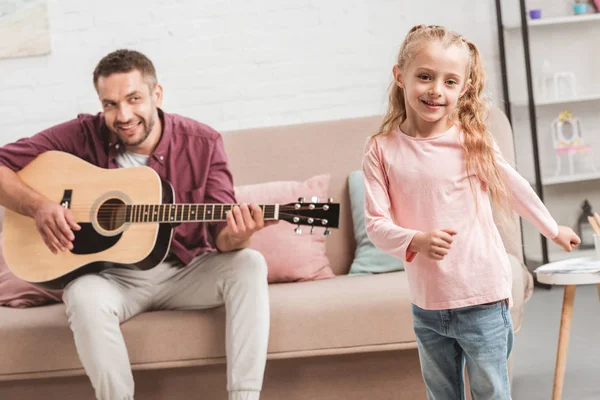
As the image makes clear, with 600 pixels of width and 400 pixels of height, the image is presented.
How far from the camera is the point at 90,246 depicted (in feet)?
6.68

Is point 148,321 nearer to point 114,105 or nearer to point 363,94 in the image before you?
point 114,105

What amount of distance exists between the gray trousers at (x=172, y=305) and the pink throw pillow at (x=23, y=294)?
0.30m

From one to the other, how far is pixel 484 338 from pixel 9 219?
1.38 m

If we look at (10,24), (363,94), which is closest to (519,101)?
(363,94)

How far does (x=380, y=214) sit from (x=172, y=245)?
883 mm

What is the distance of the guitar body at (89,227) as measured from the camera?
201 centimetres

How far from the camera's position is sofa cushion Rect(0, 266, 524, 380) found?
1981 mm

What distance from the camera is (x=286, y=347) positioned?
1.99 m

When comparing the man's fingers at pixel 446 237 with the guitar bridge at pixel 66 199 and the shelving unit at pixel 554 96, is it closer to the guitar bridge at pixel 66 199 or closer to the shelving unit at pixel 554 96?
the guitar bridge at pixel 66 199

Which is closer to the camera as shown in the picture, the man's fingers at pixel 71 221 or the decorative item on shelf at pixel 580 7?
the man's fingers at pixel 71 221

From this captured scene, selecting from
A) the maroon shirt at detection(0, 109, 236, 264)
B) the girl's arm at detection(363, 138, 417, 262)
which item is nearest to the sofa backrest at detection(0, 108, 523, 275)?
the maroon shirt at detection(0, 109, 236, 264)

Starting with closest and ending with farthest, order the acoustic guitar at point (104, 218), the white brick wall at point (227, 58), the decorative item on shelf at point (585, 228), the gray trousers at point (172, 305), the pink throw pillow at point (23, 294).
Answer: the gray trousers at point (172, 305) → the acoustic guitar at point (104, 218) → the pink throw pillow at point (23, 294) → the white brick wall at point (227, 58) → the decorative item on shelf at point (585, 228)

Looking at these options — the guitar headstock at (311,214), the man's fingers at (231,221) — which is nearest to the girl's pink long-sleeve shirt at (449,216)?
the guitar headstock at (311,214)

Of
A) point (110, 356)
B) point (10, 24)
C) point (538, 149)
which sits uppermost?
point (10, 24)
